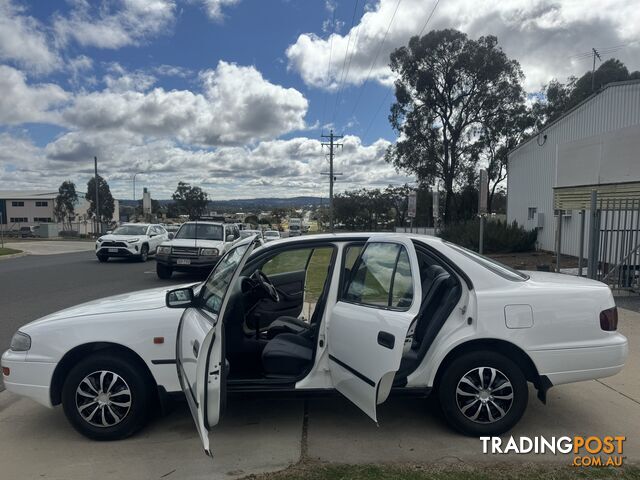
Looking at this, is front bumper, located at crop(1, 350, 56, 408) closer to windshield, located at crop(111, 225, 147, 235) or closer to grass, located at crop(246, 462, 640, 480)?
grass, located at crop(246, 462, 640, 480)

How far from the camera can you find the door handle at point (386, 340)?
10.6ft

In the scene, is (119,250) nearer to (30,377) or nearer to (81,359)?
(30,377)

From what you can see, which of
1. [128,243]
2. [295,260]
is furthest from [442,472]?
[128,243]

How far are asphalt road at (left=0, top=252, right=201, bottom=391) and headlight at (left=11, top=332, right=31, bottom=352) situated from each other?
1.71 metres

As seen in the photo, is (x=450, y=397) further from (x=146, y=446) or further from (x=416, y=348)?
(x=146, y=446)

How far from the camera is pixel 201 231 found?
49.0ft

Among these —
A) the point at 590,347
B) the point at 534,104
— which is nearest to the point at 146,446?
the point at 590,347

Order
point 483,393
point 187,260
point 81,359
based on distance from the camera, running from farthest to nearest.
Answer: point 187,260 → point 81,359 → point 483,393

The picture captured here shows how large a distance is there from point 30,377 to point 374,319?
8.71 ft

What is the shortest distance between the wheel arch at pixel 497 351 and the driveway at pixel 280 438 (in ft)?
1.27

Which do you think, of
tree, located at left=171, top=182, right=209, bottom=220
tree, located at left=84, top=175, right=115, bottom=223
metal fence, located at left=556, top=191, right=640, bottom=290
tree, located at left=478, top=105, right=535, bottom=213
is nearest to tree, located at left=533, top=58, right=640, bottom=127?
tree, located at left=478, top=105, right=535, bottom=213

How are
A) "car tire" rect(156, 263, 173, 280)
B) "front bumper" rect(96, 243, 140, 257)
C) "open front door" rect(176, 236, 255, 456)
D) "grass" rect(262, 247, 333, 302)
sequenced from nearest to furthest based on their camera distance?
"open front door" rect(176, 236, 255, 456), "grass" rect(262, 247, 333, 302), "car tire" rect(156, 263, 173, 280), "front bumper" rect(96, 243, 140, 257)

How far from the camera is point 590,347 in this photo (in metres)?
3.71

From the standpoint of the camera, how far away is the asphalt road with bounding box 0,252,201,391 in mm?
9023
